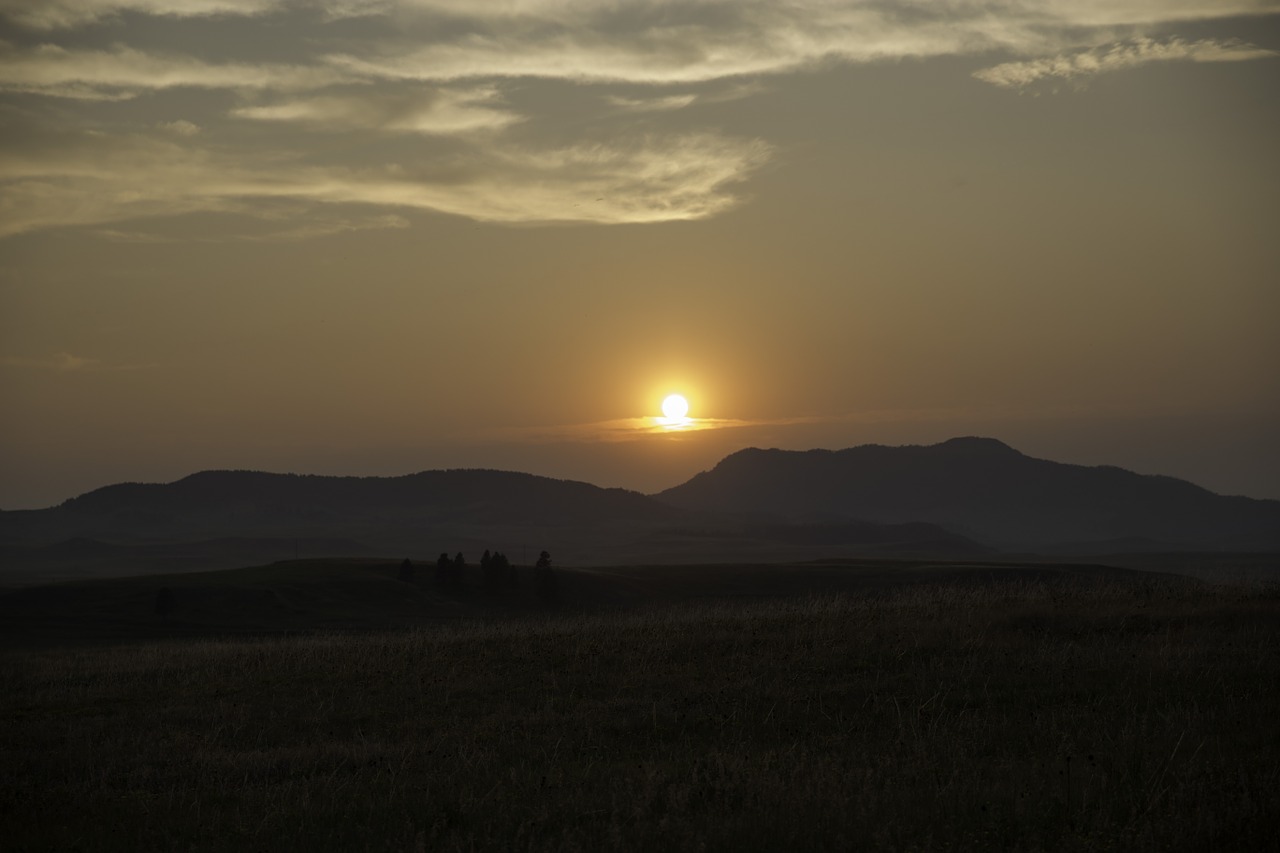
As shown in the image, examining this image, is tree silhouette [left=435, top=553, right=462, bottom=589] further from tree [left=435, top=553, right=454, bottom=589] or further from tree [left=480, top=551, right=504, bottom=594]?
tree [left=480, top=551, right=504, bottom=594]

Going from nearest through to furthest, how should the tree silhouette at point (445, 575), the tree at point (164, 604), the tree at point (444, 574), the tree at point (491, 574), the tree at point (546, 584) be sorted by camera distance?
1. the tree at point (164, 604)
2. the tree at point (546, 584)
3. the tree at point (491, 574)
4. the tree silhouette at point (445, 575)
5. the tree at point (444, 574)

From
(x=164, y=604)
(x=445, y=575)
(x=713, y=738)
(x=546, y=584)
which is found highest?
(x=713, y=738)

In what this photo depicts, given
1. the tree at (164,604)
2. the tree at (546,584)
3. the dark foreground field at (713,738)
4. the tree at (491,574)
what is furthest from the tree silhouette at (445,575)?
the dark foreground field at (713,738)

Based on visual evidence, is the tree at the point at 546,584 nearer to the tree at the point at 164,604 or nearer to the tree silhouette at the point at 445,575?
the tree silhouette at the point at 445,575

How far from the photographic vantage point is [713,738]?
1387 cm

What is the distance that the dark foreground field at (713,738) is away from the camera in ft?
31.3

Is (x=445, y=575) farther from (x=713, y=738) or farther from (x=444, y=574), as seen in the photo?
(x=713, y=738)

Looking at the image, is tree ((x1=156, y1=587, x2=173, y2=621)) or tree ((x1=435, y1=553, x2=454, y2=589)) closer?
tree ((x1=156, y1=587, x2=173, y2=621))

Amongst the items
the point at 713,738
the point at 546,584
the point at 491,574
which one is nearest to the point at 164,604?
the point at 491,574

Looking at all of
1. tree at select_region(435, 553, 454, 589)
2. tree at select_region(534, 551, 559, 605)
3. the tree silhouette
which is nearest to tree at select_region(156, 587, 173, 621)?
the tree silhouette

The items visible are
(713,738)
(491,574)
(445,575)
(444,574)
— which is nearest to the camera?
(713,738)

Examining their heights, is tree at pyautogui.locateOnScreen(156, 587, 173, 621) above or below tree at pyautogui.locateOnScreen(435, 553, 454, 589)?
below

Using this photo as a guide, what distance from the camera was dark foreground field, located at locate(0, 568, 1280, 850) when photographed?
375 inches

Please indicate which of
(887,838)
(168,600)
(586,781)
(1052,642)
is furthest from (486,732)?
(168,600)
